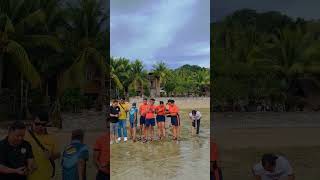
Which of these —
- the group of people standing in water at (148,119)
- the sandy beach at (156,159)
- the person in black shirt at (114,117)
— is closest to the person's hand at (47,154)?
the sandy beach at (156,159)

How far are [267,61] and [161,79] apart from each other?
1398 inches

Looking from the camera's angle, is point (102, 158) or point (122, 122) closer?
point (102, 158)

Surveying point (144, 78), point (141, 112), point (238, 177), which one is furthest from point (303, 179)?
point (144, 78)

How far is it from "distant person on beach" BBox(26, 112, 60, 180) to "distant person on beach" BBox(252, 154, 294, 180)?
1.84 metres

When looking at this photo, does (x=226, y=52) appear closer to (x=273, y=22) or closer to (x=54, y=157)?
(x=273, y=22)

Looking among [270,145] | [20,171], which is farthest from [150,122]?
[20,171]

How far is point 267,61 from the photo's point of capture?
23.9 meters

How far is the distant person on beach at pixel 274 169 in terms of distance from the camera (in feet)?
13.2

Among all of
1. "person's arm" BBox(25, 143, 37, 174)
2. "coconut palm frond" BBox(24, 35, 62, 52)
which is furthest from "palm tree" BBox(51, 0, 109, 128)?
"person's arm" BBox(25, 143, 37, 174)

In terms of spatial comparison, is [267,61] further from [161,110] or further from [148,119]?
[148,119]

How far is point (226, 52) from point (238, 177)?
14.6 meters

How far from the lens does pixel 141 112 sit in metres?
12.3

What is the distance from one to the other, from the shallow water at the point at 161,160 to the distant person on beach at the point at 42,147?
10.3 feet

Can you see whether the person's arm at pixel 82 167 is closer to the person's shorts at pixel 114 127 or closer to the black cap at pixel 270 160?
the black cap at pixel 270 160
